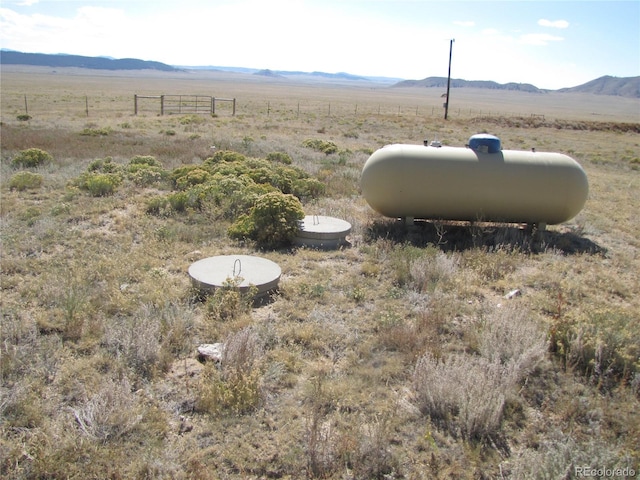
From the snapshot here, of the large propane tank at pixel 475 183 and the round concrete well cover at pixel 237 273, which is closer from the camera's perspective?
the round concrete well cover at pixel 237 273

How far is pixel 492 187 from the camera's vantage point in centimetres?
968

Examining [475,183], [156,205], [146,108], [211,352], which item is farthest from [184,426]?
[146,108]

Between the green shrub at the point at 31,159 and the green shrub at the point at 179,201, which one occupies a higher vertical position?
the green shrub at the point at 31,159

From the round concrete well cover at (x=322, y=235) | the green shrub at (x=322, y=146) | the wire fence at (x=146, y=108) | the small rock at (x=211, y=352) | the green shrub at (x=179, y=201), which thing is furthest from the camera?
the wire fence at (x=146, y=108)

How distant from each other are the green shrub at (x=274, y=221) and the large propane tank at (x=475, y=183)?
1822 mm

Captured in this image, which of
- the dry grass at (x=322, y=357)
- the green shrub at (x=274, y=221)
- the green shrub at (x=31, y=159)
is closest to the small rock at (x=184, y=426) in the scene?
the dry grass at (x=322, y=357)

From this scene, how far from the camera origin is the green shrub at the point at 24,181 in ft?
41.1

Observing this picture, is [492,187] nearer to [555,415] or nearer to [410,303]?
[410,303]

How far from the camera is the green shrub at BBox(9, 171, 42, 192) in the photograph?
12.5 m

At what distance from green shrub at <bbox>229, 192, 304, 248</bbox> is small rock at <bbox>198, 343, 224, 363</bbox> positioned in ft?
12.3

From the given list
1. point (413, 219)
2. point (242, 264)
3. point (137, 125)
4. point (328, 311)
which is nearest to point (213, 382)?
point (328, 311)
